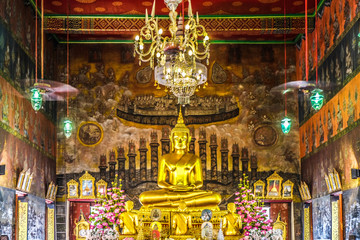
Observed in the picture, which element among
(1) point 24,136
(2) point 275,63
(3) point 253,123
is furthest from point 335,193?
(1) point 24,136

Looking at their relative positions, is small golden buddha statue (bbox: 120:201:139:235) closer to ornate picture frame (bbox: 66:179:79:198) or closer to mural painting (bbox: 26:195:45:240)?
mural painting (bbox: 26:195:45:240)

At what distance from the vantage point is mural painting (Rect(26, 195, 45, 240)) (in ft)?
36.7

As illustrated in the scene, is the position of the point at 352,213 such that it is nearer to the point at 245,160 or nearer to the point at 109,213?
the point at 245,160

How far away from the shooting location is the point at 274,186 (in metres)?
13.6

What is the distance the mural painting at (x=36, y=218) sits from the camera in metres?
11.2

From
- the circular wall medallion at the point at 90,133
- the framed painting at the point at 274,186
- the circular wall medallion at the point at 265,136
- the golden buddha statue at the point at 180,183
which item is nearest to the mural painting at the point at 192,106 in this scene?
the circular wall medallion at the point at 265,136

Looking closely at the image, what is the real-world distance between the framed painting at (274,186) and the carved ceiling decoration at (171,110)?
187 cm

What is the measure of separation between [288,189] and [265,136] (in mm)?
1473

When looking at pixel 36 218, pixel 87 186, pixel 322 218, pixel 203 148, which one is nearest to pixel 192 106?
pixel 203 148

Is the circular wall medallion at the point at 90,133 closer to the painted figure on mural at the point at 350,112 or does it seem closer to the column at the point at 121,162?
the column at the point at 121,162

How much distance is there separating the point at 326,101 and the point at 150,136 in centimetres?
479

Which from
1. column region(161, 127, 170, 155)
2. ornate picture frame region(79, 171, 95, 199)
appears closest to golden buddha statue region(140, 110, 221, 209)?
column region(161, 127, 170, 155)

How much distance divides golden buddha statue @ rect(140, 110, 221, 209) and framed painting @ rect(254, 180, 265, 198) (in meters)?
1.97

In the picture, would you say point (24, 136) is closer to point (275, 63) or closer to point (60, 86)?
point (60, 86)
